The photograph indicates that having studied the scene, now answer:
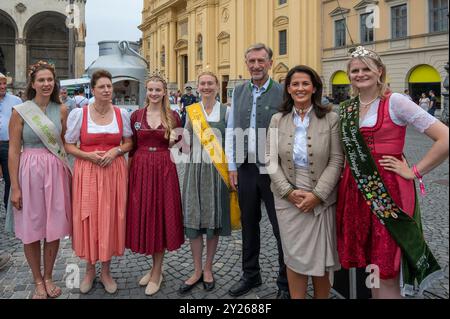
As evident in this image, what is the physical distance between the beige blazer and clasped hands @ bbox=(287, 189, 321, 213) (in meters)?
0.03

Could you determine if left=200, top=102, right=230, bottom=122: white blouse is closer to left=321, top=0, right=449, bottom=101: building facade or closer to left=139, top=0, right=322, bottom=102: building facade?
left=321, top=0, right=449, bottom=101: building facade

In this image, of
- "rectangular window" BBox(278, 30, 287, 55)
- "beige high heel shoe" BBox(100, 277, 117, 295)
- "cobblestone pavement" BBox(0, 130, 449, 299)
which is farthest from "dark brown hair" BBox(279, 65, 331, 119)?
"rectangular window" BBox(278, 30, 287, 55)

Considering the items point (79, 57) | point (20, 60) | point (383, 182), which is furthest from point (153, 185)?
point (20, 60)

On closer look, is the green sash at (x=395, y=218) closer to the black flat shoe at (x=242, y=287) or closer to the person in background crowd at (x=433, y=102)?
the black flat shoe at (x=242, y=287)

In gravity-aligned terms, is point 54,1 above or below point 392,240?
above

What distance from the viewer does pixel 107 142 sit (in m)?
3.29

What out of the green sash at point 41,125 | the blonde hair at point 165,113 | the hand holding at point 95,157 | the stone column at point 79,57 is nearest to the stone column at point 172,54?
the stone column at point 79,57

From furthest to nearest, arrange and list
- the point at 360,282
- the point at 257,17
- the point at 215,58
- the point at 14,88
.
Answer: the point at 215,58 < the point at 257,17 < the point at 14,88 < the point at 360,282

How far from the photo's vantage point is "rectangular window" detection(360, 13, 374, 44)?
25.2 meters

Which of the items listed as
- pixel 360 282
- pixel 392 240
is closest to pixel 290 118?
pixel 392 240

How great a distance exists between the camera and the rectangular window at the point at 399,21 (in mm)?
23609

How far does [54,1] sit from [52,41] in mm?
4675

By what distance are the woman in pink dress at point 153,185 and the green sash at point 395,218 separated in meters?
1.60

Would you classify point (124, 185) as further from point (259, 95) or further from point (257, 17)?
point (257, 17)
